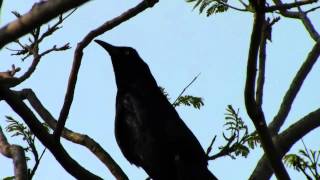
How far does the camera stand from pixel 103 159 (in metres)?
4.08

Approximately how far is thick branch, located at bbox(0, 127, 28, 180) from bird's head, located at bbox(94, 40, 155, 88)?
2194 millimetres

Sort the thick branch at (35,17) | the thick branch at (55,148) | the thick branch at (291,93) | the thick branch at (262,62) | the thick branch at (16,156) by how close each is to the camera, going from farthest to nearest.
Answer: the thick branch at (291,93) < the thick branch at (262,62) < the thick branch at (16,156) < the thick branch at (55,148) < the thick branch at (35,17)

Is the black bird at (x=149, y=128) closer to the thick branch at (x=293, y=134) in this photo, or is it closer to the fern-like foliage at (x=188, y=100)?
the fern-like foliage at (x=188, y=100)

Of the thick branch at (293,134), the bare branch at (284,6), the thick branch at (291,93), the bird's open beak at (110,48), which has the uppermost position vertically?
the bird's open beak at (110,48)

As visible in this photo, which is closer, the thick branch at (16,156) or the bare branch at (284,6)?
the bare branch at (284,6)

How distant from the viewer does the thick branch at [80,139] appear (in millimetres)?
4039

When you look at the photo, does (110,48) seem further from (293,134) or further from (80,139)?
(293,134)

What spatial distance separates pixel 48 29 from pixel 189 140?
7.04 ft

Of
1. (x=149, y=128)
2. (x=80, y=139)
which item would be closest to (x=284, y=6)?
(x=80, y=139)

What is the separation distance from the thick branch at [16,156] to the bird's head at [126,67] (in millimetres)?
2194

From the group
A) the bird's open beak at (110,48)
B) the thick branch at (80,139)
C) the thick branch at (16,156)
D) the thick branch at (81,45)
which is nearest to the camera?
the thick branch at (81,45)

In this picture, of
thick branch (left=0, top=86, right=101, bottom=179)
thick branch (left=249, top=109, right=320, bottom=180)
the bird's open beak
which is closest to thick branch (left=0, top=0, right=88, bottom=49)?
thick branch (left=0, top=86, right=101, bottom=179)

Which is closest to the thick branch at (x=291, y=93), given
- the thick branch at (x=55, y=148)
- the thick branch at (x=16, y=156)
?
the thick branch at (x=55, y=148)

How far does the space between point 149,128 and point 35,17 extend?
3.99 metres
